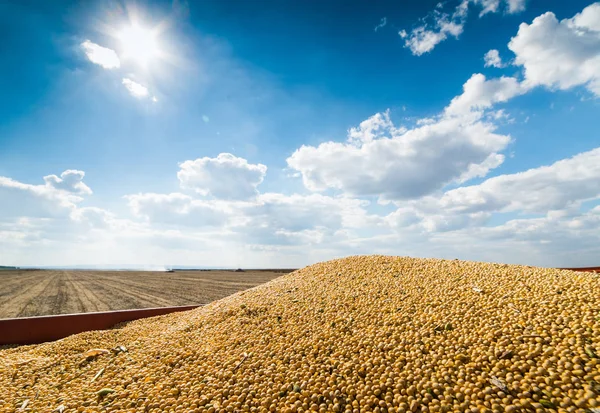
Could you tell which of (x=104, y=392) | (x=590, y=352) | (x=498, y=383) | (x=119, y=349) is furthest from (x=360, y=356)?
(x=119, y=349)

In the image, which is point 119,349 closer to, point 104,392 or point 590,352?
point 104,392

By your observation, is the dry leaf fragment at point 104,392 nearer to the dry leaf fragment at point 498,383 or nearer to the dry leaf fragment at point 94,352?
the dry leaf fragment at point 94,352

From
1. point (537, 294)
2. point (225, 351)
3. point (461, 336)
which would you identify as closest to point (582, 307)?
point (537, 294)

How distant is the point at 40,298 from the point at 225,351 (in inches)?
570

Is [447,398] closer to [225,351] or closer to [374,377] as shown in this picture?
[374,377]

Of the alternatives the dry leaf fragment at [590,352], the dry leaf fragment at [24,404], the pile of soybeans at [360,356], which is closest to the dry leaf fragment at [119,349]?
the pile of soybeans at [360,356]

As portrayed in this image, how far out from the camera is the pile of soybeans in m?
2.21

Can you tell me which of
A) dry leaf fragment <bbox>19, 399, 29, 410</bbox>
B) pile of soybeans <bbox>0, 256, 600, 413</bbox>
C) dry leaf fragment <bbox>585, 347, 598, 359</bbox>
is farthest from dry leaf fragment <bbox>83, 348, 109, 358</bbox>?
dry leaf fragment <bbox>585, 347, 598, 359</bbox>

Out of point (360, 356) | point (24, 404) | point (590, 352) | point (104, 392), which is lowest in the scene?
point (24, 404)

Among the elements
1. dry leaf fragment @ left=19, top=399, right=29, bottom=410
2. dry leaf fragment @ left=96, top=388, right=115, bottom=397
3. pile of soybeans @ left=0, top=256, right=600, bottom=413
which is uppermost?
pile of soybeans @ left=0, top=256, right=600, bottom=413

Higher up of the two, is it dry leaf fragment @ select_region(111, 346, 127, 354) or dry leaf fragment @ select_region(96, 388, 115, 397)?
dry leaf fragment @ select_region(111, 346, 127, 354)

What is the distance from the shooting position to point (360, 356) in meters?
2.75

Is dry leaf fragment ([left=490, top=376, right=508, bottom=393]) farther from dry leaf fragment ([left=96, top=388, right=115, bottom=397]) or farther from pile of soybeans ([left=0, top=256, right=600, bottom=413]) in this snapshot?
dry leaf fragment ([left=96, top=388, right=115, bottom=397])

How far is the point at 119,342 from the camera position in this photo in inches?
170
